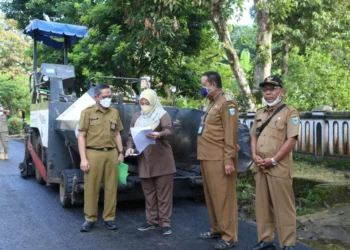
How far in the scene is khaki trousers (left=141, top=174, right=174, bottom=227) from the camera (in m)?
5.14

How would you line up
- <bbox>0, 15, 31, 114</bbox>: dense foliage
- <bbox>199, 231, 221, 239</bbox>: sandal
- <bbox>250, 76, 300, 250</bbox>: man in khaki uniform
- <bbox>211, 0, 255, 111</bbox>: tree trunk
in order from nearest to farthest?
<bbox>250, 76, 300, 250</bbox>: man in khaki uniform → <bbox>199, 231, 221, 239</bbox>: sandal → <bbox>211, 0, 255, 111</bbox>: tree trunk → <bbox>0, 15, 31, 114</bbox>: dense foliage

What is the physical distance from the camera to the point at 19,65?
119 ft

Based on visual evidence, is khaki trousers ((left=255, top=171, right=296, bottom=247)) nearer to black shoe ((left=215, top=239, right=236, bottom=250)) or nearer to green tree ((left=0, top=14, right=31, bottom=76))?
black shoe ((left=215, top=239, right=236, bottom=250))

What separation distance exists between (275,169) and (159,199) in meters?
1.61

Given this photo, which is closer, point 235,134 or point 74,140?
point 235,134

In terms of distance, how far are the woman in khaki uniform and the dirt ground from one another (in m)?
1.59

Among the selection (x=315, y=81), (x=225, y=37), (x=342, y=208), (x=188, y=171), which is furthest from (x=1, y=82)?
(x=342, y=208)

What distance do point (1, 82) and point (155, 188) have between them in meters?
26.9

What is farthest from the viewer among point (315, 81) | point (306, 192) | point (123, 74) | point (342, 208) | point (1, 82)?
point (1, 82)

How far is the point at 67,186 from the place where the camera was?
6000mm

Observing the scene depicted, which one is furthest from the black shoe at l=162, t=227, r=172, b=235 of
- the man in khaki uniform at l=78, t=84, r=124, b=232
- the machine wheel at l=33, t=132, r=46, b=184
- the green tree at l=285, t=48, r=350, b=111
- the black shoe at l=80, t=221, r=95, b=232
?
the green tree at l=285, t=48, r=350, b=111

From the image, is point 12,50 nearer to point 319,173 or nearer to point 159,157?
point 319,173

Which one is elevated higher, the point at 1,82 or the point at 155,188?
the point at 1,82

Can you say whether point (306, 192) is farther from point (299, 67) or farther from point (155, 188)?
point (299, 67)
